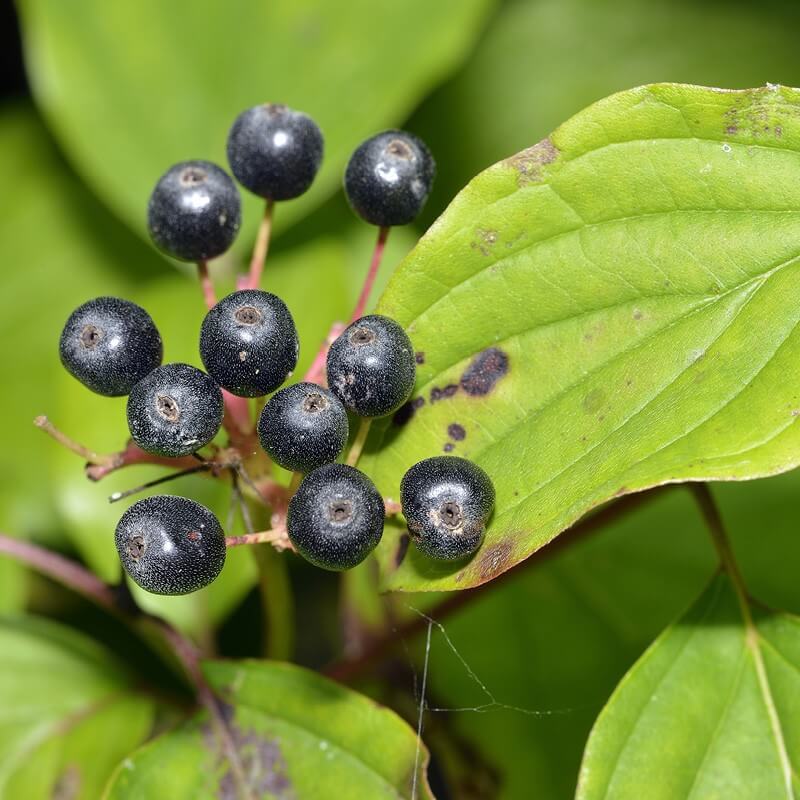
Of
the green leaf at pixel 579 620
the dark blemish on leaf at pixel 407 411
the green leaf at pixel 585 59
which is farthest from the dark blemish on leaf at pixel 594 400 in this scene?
the green leaf at pixel 585 59

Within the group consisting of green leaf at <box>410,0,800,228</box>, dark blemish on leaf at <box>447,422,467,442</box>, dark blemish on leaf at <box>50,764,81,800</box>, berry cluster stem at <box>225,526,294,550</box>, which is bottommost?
dark blemish on leaf at <box>50,764,81,800</box>

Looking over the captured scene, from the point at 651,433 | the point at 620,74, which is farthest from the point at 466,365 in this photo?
the point at 620,74

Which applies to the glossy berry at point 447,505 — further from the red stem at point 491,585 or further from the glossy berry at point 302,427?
the red stem at point 491,585

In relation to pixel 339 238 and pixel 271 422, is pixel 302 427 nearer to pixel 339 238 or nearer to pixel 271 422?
pixel 271 422

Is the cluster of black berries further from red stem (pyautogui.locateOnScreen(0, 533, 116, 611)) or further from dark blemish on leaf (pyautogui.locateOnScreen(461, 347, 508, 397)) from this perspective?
red stem (pyautogui.locateOnScreen(0, 533, 116, 611))

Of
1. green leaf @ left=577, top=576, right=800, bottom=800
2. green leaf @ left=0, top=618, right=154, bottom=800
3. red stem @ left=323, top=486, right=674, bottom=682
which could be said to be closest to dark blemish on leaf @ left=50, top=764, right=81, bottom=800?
green leaf @ left=0, top=618, right=154, bottom=800

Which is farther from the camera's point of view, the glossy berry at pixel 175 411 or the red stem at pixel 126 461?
the red stem at pixel 126 461
